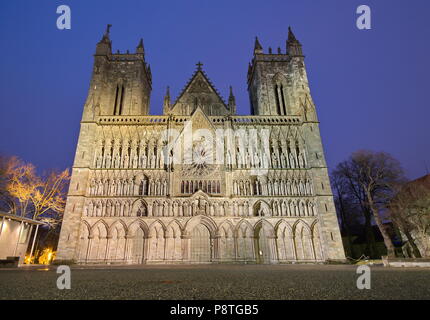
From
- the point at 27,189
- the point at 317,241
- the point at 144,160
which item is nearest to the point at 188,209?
the point at 144,160

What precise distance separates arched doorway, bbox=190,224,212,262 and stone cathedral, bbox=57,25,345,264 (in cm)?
9

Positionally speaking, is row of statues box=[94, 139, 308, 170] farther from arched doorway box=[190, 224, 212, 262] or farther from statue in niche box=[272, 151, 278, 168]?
arched doorway box=[190, 224, 212, 262]

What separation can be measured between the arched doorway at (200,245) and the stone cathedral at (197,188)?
9 centimetres

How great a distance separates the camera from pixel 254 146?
86.2 ft

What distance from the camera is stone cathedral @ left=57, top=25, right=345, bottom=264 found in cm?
2233

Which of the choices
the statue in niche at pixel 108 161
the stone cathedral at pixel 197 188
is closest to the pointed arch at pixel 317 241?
the stone cathedral at pixel 197 188

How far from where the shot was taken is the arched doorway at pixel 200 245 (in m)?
22.2

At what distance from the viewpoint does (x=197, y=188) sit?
2431cm

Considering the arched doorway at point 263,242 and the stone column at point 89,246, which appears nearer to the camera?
the stone column at point 89,246

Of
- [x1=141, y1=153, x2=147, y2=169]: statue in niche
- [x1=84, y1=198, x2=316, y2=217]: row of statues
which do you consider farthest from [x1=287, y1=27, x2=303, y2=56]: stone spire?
[x1=141, y1=153, x2=147, y2=169]: statue in niche

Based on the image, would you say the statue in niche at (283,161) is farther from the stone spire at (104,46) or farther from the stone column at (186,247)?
the stone spire at (104,46)

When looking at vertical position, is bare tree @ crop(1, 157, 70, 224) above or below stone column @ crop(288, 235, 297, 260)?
above

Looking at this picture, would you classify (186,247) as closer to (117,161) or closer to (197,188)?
A: (197,188)
